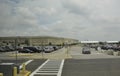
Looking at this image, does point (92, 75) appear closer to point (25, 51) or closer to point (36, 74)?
point (36, 74)

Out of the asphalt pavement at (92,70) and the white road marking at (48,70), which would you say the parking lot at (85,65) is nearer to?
the asphalt pavement at (92,70)

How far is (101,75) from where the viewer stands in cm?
2292

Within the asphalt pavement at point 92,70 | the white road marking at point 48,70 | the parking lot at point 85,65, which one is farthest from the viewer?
the white road marking at point 48,70

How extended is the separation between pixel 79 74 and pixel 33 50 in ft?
181

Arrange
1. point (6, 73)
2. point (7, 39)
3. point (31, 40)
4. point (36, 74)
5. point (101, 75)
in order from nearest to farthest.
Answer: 1. point (6, 73)
2. point (101, 75)
3. point (36, 74)
4. point (7, 39)
5. point (31, 40)

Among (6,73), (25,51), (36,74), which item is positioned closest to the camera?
(6,73)

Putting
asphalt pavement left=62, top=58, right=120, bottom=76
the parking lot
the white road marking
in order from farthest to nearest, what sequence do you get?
the white road marking
the parking lot
asphalt pavement left=62, top=58, right=120, bottom=76

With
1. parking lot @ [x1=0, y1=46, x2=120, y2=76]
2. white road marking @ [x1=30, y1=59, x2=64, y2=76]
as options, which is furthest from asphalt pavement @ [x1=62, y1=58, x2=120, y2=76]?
white road marking @ [x1=30, y1=59, x2=64, y2=76]

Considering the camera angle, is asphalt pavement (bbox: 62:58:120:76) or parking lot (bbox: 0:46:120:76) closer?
asphalt pavement (bbox: 62:58:120:76)

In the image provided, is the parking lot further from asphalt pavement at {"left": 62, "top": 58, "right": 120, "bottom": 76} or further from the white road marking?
the white road marking

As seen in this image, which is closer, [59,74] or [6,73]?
[6,73]

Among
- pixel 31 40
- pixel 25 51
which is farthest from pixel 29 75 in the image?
pixel 31 40

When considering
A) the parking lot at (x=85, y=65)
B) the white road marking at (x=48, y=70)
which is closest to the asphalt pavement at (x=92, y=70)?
the parking lot at (x=85, y=65)

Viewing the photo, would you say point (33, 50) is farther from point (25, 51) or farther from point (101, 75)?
point (101, 75)
